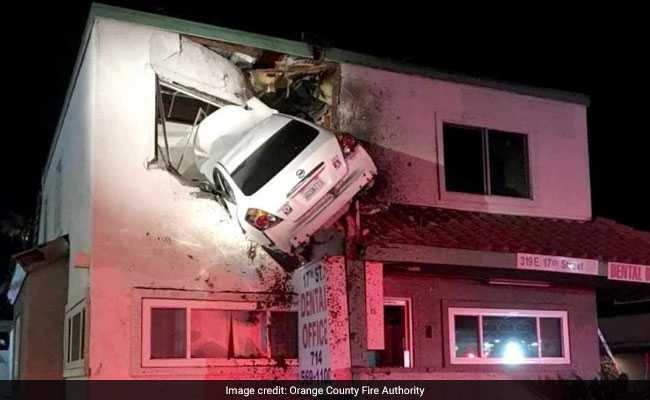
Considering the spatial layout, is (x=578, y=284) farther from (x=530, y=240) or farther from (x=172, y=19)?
(x=172, y=19)

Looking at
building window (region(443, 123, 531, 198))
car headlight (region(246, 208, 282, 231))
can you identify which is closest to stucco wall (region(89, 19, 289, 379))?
car headlight (region(246, 208, 282, 231))

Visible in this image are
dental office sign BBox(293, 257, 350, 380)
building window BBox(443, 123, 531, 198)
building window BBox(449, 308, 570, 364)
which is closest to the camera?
dental office sign BBox(293, 257, 350, 380)

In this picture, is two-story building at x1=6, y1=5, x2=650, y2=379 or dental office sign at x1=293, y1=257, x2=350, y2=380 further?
two-story building at x1=6, y1=5, x2=650, y2=379

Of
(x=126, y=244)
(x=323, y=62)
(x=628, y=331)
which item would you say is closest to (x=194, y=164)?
(x=126, y=244)

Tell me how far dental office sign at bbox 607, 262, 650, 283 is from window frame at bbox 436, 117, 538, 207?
2064 millimetres

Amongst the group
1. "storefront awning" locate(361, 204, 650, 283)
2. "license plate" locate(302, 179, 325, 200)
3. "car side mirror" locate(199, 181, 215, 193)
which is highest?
"car side mirror" locate(199, 181, 215, 193)

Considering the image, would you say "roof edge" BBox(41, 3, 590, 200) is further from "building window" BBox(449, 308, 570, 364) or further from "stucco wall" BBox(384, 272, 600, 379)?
"building window" BBox(449, 308, 570, 364)

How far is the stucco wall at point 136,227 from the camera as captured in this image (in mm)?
9930

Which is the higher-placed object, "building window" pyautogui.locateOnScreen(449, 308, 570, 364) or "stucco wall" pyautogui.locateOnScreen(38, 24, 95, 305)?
"stucco wall" pyautogui.locateOnScreen(38, 24, 95, 305)

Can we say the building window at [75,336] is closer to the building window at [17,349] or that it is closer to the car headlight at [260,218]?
the building window at [17,349]

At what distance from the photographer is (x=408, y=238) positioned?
34.3ft

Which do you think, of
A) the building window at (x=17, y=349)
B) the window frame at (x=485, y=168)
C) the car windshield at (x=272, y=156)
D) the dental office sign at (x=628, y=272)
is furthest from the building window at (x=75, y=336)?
the dental office sign at (x=628, y=272)

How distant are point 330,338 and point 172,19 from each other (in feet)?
15.6

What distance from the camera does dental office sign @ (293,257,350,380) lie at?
939cm
